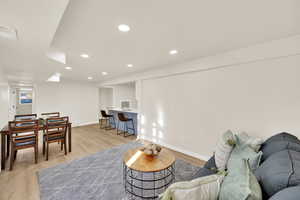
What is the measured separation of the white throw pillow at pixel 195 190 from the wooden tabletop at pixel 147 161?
796mm

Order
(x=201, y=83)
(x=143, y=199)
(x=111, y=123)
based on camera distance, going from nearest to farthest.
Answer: (x=143, y=199) < (x=201, y=83) < (x=111, y=123)

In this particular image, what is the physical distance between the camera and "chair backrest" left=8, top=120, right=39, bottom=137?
7.73 feet

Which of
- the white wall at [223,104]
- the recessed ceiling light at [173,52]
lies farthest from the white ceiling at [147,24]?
the white wall at [223,104]

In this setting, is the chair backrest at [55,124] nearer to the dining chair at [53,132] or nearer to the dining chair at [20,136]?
the dining chair at [53,132]

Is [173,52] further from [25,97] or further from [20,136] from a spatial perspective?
[25,97]

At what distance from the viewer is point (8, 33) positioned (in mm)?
1482

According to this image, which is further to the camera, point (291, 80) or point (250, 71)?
point (250, 71)

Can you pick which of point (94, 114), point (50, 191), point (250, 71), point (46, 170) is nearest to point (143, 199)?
point (50, 191)

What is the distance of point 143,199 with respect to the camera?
171 centimetres

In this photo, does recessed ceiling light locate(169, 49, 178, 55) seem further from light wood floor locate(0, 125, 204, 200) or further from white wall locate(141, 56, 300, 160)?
light wood floor locate(0, 125, 204, 200)

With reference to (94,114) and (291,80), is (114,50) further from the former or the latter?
(94,114)

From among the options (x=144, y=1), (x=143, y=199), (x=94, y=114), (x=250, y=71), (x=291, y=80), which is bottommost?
(x=143, y=199)

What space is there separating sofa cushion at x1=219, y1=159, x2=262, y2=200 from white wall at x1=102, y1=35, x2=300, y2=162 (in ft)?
5.95

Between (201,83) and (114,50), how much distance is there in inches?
80.7
